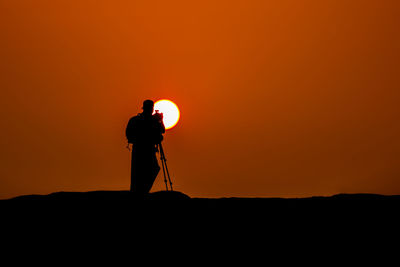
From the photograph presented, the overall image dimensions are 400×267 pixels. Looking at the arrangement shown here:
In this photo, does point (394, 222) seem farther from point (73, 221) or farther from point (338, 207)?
point (73, 221)

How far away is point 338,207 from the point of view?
27.3ft

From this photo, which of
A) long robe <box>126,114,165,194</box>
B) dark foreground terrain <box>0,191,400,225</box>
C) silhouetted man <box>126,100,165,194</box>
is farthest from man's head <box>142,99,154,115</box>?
dark foreground terrain <box>0,191,400,225</box>

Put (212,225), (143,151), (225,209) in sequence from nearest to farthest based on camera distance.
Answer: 1. (212,225)
2. (225,209)
3. (143,151)

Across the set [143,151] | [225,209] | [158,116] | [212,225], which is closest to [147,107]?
[158,116]

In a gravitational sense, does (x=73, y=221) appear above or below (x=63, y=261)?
above

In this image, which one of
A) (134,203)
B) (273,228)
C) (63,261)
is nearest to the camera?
(63,261)

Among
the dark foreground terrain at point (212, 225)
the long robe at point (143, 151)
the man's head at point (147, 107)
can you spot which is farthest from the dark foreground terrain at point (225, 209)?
the man's head at point (147, 107)

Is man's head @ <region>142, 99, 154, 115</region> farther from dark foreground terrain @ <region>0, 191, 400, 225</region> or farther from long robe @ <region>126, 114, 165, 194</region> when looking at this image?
dark foreground terrain @ <region>0, 191, 400, 225</region>

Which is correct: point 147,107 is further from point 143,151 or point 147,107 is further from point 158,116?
point 143,151

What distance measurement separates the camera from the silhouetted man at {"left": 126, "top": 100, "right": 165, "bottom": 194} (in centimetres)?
969

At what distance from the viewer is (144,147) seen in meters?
9.88

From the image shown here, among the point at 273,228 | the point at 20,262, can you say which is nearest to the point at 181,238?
the point at 273,228

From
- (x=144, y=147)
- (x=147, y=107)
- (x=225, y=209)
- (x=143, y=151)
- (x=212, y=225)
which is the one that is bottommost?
(x=212, y=225)

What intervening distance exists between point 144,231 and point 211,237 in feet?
4.66
